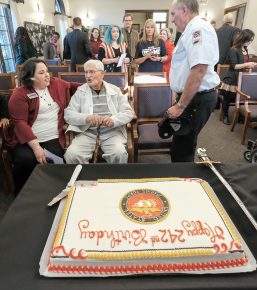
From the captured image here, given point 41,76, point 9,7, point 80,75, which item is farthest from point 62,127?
point 9,7

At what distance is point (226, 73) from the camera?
367 cm

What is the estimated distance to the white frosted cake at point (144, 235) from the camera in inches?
21.6

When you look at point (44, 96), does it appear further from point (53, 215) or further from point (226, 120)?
point (226, 120)

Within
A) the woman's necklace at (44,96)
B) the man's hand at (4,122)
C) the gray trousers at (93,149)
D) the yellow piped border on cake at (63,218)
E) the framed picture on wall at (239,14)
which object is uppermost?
the framed picture on wall at (239,14)

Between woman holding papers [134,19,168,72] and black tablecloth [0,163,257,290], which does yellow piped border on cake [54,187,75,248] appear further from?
woman holding papers [134,19,168,72]

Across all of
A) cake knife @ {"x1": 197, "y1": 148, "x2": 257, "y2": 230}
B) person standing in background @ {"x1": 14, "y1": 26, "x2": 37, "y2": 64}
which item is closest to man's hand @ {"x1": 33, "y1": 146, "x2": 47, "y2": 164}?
cake knife @ {"x1": 197, "y1": 148, "x2": 257, "y2": 230}

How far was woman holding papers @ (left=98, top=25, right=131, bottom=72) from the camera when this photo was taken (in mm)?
3340

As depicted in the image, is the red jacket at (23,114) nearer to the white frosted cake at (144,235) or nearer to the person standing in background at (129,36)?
the white frosted cake at (144,235)

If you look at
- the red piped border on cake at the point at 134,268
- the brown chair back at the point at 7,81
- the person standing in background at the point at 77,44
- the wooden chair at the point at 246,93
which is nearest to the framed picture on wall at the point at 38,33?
the person standing in background at the point at 77,44

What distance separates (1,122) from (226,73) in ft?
10.5

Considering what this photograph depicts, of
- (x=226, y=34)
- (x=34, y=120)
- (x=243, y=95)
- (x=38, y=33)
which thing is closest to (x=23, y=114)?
(x=34, y=120)

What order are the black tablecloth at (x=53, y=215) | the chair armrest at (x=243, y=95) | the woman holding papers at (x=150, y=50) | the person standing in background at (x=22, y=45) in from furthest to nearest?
1. the person standing in background at (x=22, y=45)
2. the woman holding papers at (x=150, y=50)
3. the chair armrest at (x=243, y=95)
4. the black tablecloth at (x=53, y=215)

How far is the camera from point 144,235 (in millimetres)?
591

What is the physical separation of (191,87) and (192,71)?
0.10 meters
